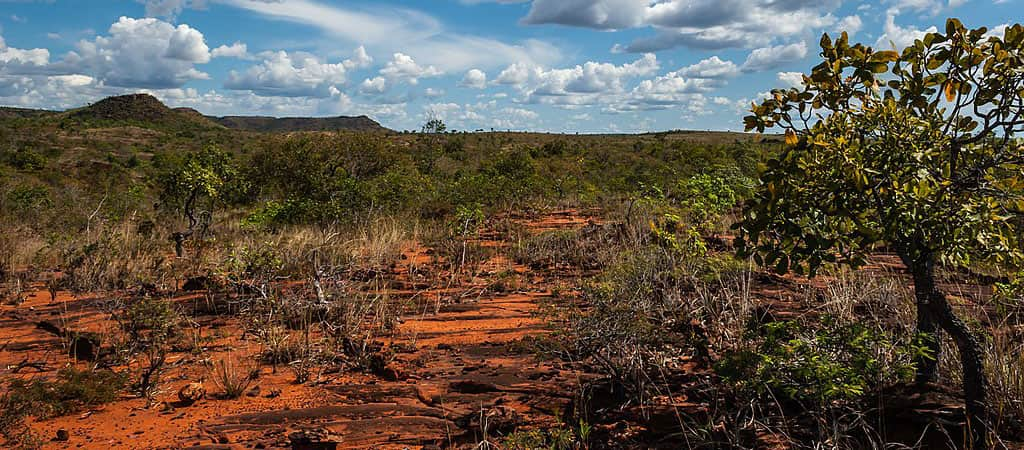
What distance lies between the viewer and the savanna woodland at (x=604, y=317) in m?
Result: 2.87

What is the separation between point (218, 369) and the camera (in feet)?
16.1

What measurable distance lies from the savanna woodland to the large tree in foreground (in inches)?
0.5

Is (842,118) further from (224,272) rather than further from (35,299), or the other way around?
(35,299)

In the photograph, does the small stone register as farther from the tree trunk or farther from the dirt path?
the tree trunk

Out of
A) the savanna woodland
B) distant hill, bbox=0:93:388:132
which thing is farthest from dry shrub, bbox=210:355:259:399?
distant hill, bbox=0:93:388:132

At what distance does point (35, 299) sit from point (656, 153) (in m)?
22.2

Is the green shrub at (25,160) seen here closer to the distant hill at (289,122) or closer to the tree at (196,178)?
the tree at (196,178)

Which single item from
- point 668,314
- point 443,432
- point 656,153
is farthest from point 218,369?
point 656,153

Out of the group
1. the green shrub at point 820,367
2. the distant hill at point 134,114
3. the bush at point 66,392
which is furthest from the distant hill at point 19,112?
the green shrub at point 820,367

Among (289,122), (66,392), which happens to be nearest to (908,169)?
(66,392)

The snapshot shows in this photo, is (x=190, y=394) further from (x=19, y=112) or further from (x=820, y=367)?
(x=19, y=112)

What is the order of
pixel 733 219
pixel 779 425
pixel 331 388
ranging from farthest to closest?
pixel 733 219
pixel 331 388
pixel 779 425

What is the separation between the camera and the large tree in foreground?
2.69 metres

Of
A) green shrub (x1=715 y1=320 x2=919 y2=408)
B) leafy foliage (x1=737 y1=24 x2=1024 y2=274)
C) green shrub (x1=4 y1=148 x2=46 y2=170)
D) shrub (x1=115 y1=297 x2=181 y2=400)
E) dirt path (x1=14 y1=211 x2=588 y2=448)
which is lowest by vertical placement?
dirt path (x1=14 y1=211 x2=588 y2=448)
